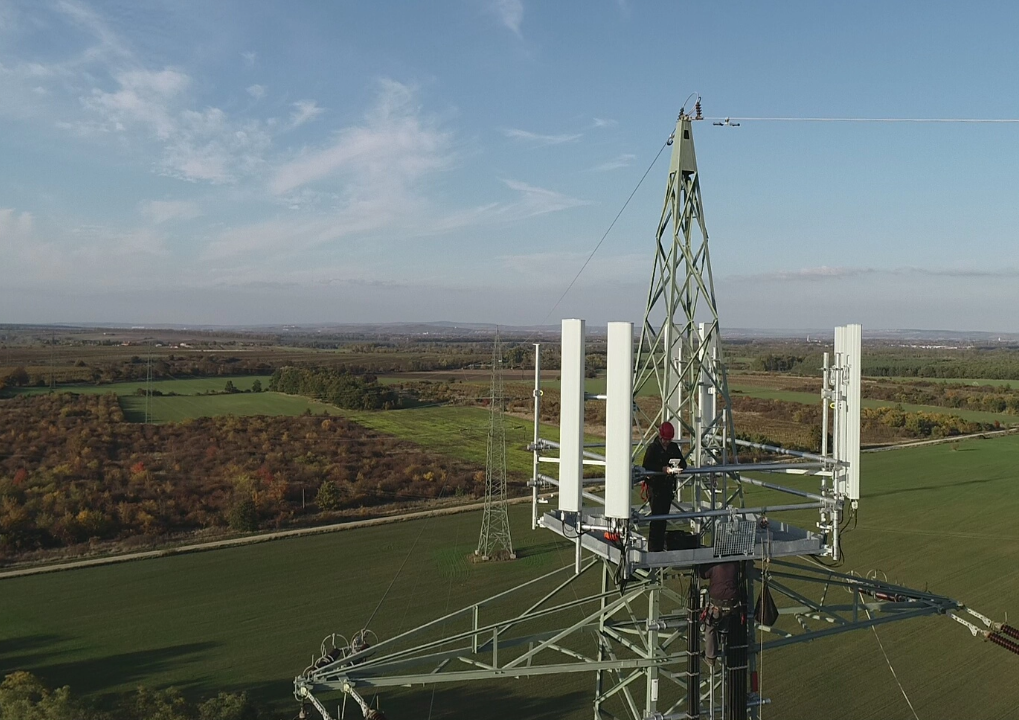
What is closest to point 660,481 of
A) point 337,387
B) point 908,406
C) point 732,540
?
point 732,540

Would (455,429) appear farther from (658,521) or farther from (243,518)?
(658,521)

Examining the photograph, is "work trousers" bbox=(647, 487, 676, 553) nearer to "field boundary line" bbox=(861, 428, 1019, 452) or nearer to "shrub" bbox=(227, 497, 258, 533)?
"shrub" bbox=(227, 497, 258, 533)

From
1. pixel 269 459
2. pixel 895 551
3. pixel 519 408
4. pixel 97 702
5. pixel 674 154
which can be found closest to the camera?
pixel 674 154

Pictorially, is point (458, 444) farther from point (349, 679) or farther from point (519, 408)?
point (349, 679)

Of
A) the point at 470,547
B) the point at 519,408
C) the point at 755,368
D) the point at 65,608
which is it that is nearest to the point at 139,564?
the point at 65,608

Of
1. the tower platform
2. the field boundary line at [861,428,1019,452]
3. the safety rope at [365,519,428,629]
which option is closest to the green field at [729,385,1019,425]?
the field boundary line at [861,428,1019,452]

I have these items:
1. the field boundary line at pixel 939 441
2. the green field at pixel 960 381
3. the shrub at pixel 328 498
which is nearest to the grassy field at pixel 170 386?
the shrub at pixel 328 498
